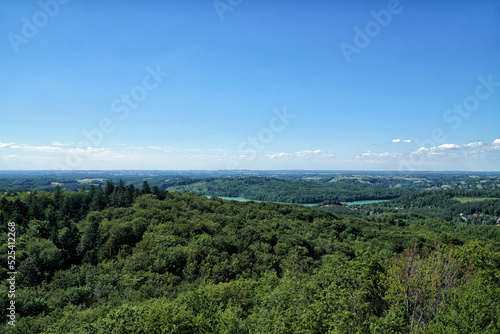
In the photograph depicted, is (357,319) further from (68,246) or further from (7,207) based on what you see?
(7,207)

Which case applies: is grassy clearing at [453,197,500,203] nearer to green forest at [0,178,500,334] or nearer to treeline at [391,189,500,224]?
treeline at [391,189,500,224]

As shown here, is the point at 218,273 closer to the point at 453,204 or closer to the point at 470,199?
the point at 453,204

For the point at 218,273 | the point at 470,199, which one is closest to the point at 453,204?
the point at 470,199

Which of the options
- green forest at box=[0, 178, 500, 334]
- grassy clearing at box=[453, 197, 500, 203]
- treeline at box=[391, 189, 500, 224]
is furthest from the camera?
grassy clearing at box=[453, 197, 500, 203]

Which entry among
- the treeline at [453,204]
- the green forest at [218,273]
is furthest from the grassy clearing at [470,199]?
the green forest at [218,273]

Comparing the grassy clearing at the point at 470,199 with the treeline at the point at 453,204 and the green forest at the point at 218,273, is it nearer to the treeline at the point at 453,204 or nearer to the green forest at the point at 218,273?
the treeline at the point at 453,204

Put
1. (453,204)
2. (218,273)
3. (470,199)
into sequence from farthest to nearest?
(470,199), (453,204), (218,273)

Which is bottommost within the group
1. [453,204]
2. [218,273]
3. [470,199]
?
[453,204]

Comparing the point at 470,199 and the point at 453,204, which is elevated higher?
the point at 470,199

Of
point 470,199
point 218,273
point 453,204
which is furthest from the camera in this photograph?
point 470,199

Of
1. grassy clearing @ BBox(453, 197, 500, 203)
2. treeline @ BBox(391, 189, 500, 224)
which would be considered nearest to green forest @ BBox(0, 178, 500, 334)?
treeline @ BBox(391, 189, 500, 224)
